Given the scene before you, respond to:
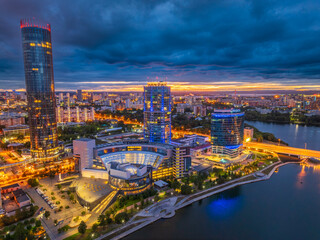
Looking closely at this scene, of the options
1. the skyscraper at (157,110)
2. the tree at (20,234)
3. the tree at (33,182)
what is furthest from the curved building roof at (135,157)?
the tree at (20,234)

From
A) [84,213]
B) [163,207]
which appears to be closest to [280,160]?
[163,207]

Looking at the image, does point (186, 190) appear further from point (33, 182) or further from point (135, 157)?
point (33, 182)

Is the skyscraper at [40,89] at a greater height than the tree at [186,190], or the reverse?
the skyscraper at [40,89]

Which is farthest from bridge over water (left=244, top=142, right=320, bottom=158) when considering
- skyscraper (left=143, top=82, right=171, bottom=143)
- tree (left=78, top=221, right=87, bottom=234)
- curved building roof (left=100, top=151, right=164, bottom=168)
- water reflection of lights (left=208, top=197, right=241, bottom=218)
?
tree (left=78, top=221, right=87, bottom=234)

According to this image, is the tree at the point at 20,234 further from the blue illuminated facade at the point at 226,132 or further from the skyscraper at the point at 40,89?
the blue illuminated facade at the point at 226,132

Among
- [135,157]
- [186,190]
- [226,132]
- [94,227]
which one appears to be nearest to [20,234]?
[94,227]

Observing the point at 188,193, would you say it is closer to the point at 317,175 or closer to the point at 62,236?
the point at 62,236

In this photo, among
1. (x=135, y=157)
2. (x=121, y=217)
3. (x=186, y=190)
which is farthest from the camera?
(x=135, y=157)
